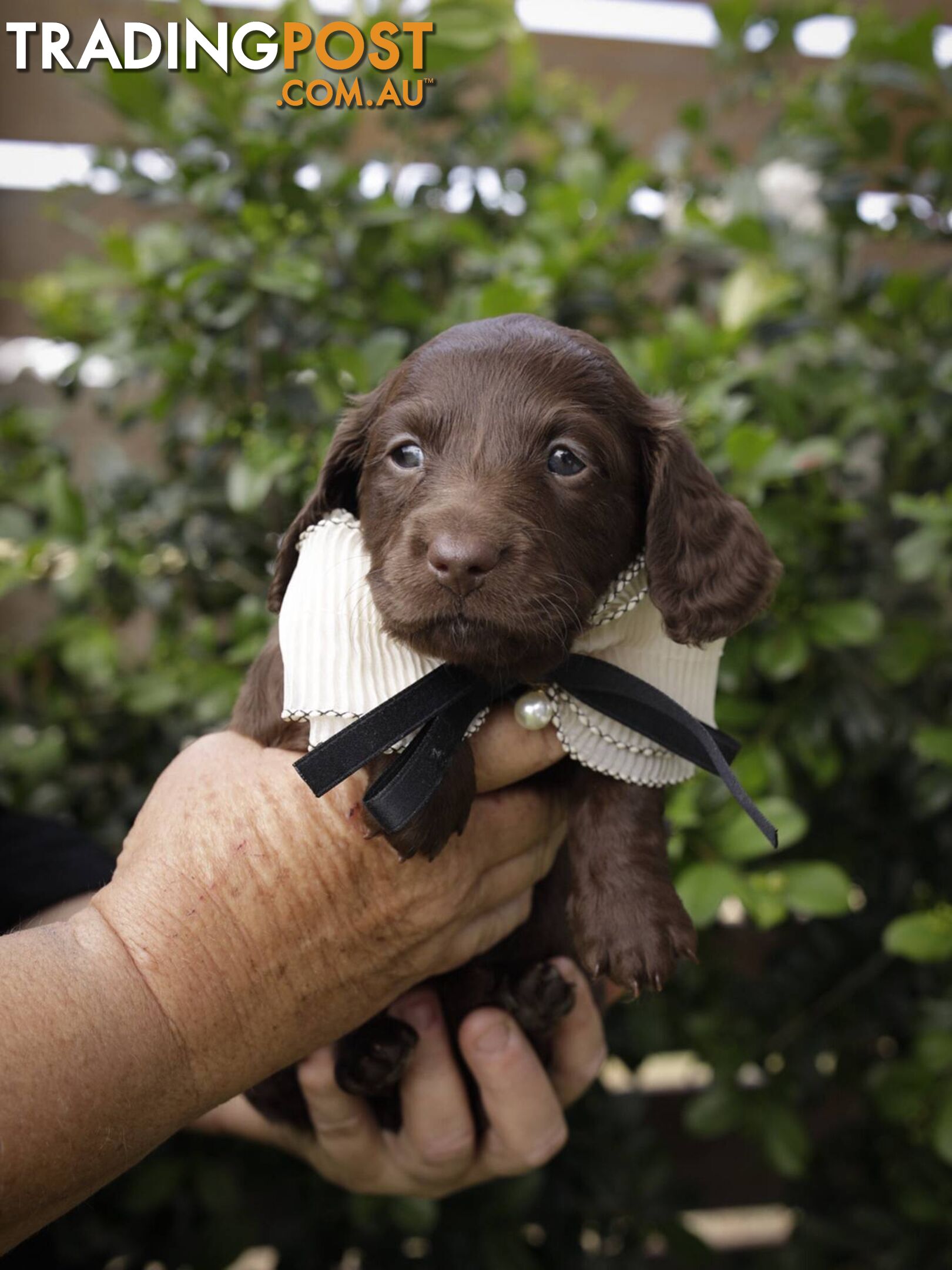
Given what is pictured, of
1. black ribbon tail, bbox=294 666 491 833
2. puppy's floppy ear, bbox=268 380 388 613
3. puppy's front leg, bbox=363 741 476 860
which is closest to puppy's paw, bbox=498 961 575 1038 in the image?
puppy's front leg, bbox=363 741 476 860

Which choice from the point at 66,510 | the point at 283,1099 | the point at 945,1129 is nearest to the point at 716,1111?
the point at 945,1129

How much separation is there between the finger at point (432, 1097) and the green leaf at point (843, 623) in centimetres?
92

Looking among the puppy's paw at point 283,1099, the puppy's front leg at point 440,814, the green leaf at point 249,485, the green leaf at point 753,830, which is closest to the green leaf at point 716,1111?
the green leaf at point 753,830

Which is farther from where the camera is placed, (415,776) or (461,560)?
(415,776)

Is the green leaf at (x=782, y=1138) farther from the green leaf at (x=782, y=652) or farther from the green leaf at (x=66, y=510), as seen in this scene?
the green leaf at (x=66, y=510)

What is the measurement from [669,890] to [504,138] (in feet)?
5.94

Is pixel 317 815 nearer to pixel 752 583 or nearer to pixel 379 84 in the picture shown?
pixel 752 583

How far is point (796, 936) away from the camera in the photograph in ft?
→ 8.78

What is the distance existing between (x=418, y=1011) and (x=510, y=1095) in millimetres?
186

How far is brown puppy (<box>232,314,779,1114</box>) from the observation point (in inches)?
44.1

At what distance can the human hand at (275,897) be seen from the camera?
1.23 m

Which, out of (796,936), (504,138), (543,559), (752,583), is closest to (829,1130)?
(796,936)

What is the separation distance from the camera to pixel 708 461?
178 centimetres

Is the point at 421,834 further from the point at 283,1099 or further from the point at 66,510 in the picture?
the point at 66,510
